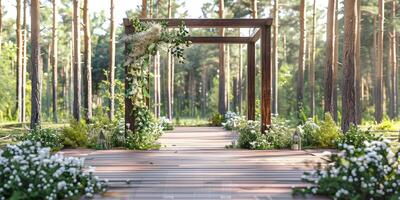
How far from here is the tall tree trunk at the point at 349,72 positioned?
450 inches

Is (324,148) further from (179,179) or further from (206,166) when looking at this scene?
(179,179)

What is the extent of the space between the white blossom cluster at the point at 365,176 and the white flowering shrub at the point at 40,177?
246cm

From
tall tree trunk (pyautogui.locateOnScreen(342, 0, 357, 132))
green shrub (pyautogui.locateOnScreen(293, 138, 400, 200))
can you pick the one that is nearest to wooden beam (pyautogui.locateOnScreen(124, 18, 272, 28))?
tall tree trunk (pyautogui.locateOnScreen(342, 0, 357, 132))

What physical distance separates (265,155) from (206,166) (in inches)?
78.9

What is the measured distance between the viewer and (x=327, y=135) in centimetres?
1105

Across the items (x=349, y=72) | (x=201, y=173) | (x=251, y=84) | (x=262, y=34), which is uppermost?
(x=262, y=34)

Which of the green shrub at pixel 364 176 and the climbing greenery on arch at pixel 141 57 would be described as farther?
the climbing greenery on arch at pixel 141 57

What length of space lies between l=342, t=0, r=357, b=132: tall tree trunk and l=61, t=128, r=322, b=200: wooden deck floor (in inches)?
88.2

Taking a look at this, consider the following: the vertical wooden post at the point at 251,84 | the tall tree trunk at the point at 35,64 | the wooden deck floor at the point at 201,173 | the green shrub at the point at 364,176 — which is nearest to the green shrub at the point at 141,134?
the wooden deck floor at the point at 201,173

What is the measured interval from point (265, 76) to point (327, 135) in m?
1.86

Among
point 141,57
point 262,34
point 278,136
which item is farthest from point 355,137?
point 141,57

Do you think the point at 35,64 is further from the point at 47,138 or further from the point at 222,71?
the point at 222,71

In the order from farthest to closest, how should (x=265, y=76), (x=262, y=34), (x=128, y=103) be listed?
1. (x=262, y=34)
2. (x=265, y=76)
3. (x=128, y=103)

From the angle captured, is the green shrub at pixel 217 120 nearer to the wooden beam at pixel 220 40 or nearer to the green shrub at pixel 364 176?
the wooden beam at pixel 220 40
